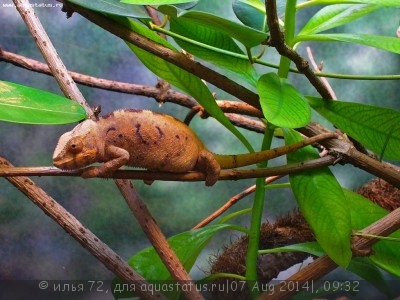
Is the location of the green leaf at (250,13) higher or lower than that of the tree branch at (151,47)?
higher

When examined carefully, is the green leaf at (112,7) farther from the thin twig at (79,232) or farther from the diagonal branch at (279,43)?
the thin twig at (79,232)

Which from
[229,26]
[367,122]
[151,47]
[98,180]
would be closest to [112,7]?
[151,47]

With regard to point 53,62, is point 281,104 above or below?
below

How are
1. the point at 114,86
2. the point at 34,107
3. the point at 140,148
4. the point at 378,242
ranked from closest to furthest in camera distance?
the point at 34,107, the point at 140,148, the point at 378,242, the point at 114,86

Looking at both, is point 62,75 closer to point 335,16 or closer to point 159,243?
point 159,243

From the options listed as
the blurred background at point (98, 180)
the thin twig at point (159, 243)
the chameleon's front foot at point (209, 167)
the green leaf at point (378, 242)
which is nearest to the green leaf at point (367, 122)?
the green leaf at point (378, 242)

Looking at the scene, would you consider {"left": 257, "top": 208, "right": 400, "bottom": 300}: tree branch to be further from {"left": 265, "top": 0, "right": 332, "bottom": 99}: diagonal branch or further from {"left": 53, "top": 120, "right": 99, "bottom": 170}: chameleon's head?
{"left": 53, "top": 120, "right": 99, "bottom": 170}: chameleon's head
